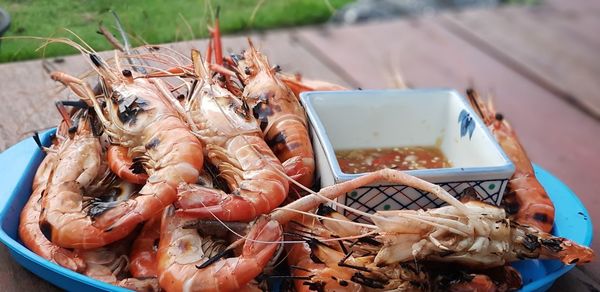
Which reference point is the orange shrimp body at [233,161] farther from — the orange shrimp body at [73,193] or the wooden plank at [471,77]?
the wooden plank at [471,77]

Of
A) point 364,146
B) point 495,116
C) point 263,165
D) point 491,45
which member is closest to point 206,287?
point 263,165

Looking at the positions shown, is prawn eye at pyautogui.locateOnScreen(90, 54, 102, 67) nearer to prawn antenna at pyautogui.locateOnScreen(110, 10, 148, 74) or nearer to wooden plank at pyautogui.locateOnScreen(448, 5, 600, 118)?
prawn antenna at pyautogui.locateOnScreen(110, 10, 148, 74)

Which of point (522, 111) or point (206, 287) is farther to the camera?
point (522, 111)

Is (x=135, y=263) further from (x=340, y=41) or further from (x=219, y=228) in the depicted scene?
(x=340, y=41)

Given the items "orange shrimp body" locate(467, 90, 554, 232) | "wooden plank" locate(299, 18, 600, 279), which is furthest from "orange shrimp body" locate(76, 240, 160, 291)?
"wooden plank" locate(299, 18, 600, 279)

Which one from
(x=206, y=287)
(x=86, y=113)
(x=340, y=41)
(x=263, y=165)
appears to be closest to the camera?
(x=206, y=287)
